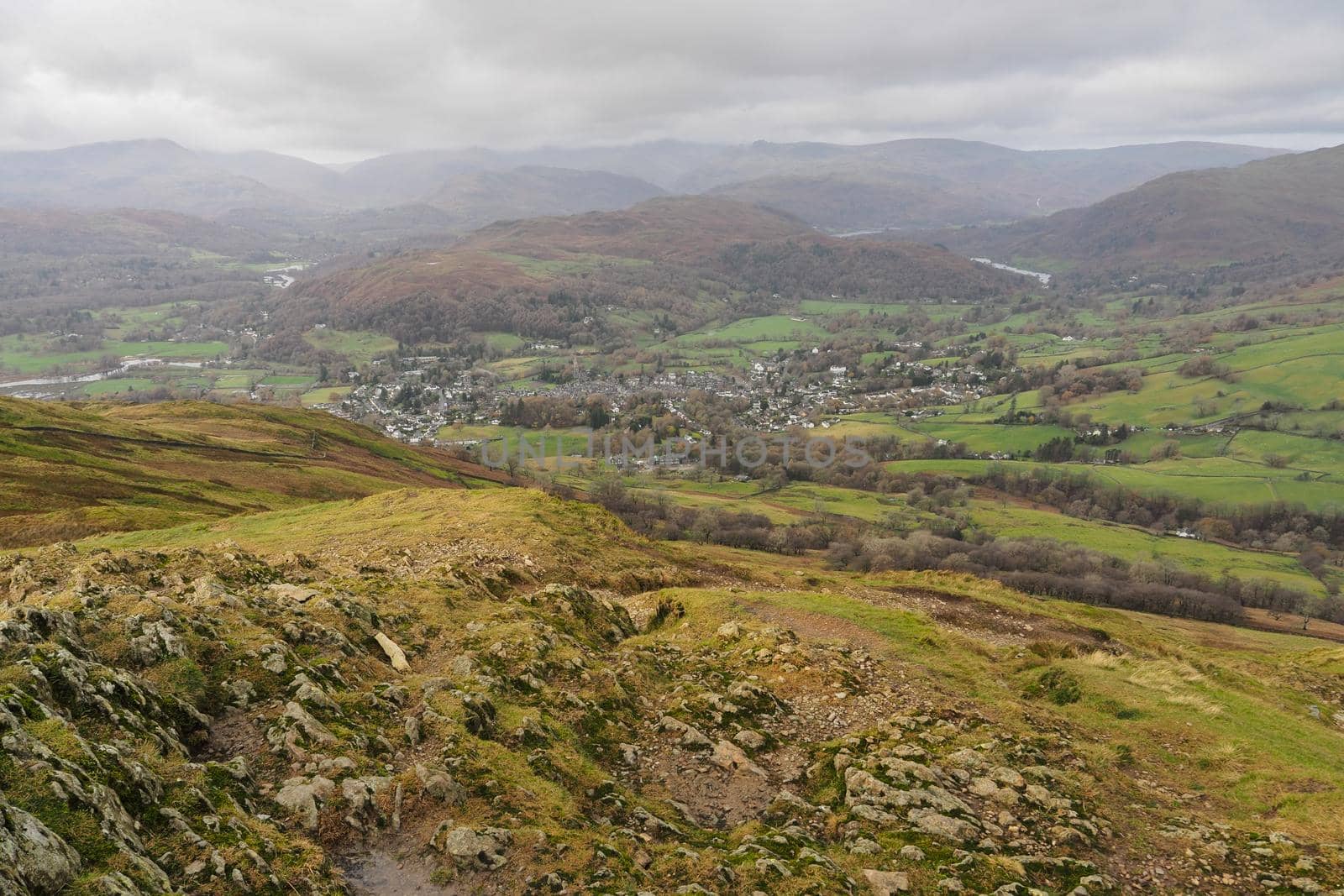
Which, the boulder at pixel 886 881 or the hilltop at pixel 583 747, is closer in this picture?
the hilltop at pixel 583 747

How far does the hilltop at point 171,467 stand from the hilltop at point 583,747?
2631 centimetres

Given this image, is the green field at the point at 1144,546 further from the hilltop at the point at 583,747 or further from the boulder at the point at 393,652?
the boulder at the point at 393,652

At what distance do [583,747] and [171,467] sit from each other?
74.8m

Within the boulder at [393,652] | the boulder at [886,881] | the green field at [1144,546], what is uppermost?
the boulder at [393,652]

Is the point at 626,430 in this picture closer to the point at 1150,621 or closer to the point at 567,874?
the point at 1150,621

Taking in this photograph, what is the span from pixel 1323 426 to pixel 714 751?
22556cm

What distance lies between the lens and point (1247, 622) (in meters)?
83.6

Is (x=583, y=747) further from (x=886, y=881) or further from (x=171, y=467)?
(x=171, y=467)

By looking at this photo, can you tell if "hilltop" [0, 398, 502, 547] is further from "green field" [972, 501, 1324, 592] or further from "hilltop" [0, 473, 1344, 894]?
"green field" [972, 501, 1324, 592]

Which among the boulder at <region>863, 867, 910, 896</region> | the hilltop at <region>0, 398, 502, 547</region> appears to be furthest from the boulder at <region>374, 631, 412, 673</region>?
the hilltop at <region>0, 398, 502, 547</region>

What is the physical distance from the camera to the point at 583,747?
19.3 metres

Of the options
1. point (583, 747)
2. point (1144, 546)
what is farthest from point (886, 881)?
point (1144, 546)

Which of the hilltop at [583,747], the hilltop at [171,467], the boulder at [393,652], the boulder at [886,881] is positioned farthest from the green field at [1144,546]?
the boulder at [393,652]

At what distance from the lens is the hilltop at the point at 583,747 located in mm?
12703
